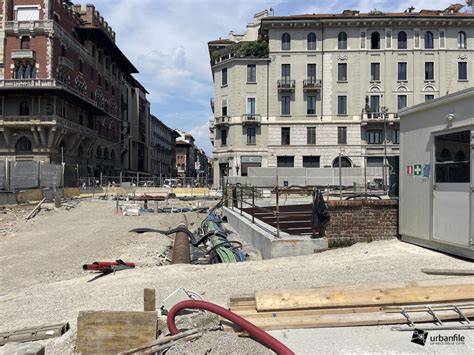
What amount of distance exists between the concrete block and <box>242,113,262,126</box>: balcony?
44007 millimetres

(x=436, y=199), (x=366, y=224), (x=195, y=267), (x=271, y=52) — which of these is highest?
(x=271, y=52)

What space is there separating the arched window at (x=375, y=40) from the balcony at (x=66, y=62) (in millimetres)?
35300

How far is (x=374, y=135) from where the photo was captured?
4738cm

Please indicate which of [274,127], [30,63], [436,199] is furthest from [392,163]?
[30,63]

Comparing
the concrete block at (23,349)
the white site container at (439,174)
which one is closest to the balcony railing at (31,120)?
the white site container at (439,174)

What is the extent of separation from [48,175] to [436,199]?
32415 mm

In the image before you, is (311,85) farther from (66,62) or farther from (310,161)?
(66,62)

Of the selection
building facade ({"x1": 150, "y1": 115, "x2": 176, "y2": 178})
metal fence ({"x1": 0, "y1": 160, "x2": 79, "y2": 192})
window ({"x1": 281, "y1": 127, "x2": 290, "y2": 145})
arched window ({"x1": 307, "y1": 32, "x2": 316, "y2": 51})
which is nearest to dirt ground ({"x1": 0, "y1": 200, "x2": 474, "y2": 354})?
metal fence ({"x1": 0, "y1": 160, "x2": 79, "y2": 192})

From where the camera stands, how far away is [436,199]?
333 inches

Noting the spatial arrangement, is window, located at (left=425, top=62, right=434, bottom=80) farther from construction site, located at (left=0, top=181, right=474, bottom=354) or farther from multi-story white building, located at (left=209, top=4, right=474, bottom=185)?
construction site, located at (left=0, top=181, right=474, bottom=354)

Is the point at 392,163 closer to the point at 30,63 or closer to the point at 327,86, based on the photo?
the point at 327,86

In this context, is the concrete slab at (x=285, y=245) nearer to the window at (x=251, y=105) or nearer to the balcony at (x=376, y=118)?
the window at (x=251, y=105)

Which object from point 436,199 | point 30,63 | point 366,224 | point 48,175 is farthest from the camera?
point 30,63

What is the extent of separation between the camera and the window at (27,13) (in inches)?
1805
